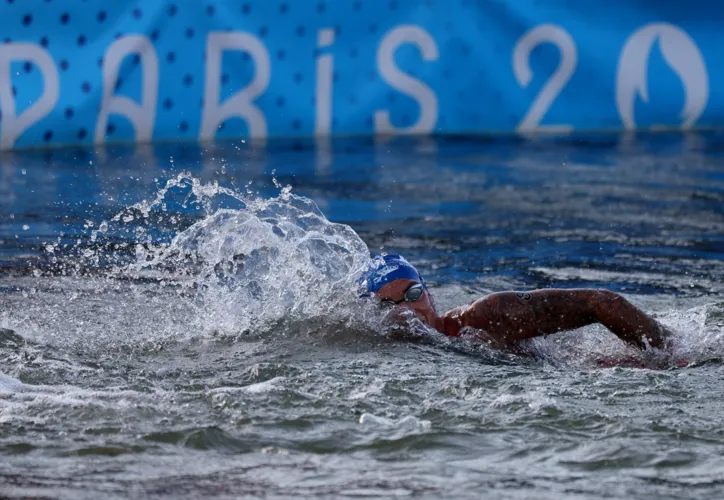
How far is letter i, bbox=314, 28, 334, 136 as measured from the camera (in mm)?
12742

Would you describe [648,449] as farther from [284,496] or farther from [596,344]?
[596,344]

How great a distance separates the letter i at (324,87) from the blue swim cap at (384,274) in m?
7.86

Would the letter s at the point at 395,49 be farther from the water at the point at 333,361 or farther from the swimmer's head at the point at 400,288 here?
the swimmer's head at the point at 400,288

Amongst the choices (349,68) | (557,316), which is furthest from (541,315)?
(349,68)

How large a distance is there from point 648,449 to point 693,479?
0.73ft

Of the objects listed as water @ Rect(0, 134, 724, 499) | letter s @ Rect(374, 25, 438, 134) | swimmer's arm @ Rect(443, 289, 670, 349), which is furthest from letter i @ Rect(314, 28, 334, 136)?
swimmer's arm @ Rect(443, 289, 670, 349)

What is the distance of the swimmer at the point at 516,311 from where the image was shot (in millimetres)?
4836

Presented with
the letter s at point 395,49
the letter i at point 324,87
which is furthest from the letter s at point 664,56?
the letter i at point 324,87

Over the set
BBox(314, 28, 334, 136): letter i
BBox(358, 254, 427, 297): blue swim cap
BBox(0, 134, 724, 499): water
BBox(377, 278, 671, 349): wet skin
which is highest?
BBox(314, 28, 334, 136): letter i

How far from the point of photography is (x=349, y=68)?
42.0ft

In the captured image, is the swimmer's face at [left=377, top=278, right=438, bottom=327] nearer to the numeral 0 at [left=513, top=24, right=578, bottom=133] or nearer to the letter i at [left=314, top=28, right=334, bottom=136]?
the letter i at [left=314, top=28, right=334, bottom=136]

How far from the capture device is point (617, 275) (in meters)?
7.03

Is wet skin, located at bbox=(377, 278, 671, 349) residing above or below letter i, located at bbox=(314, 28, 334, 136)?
below

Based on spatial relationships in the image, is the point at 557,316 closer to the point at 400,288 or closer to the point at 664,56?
the point at 400,288
